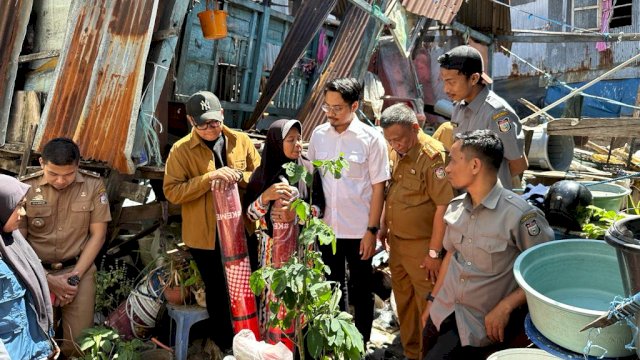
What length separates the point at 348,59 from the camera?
681 centimetres

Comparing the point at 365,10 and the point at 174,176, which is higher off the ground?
the point at 365,10

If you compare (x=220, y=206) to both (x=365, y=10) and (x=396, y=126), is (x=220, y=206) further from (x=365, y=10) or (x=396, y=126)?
(x=365, y=10)

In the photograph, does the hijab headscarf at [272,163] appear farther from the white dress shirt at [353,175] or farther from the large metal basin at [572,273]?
the large metal basin at [572,273]

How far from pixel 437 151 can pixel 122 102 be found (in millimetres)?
2383

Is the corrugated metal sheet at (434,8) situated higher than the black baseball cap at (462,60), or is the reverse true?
the corrugated metal sheet at (434,8)

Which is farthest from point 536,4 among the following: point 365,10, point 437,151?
point 437,151

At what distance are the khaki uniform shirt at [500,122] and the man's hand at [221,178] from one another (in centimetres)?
161

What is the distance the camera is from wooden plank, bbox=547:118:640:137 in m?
3.74

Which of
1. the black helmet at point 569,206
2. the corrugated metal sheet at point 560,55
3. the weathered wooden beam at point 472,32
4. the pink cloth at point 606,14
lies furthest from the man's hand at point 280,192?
the corrugated metal sheet at point 560,55

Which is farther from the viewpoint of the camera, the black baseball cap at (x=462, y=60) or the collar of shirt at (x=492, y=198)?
the black baseball cap at (x=462, y=60)

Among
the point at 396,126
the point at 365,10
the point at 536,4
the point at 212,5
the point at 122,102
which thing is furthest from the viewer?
the point at 536,4

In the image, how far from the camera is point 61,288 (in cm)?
369

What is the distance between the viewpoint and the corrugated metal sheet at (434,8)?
751 cm

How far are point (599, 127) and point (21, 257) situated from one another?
3.92m
